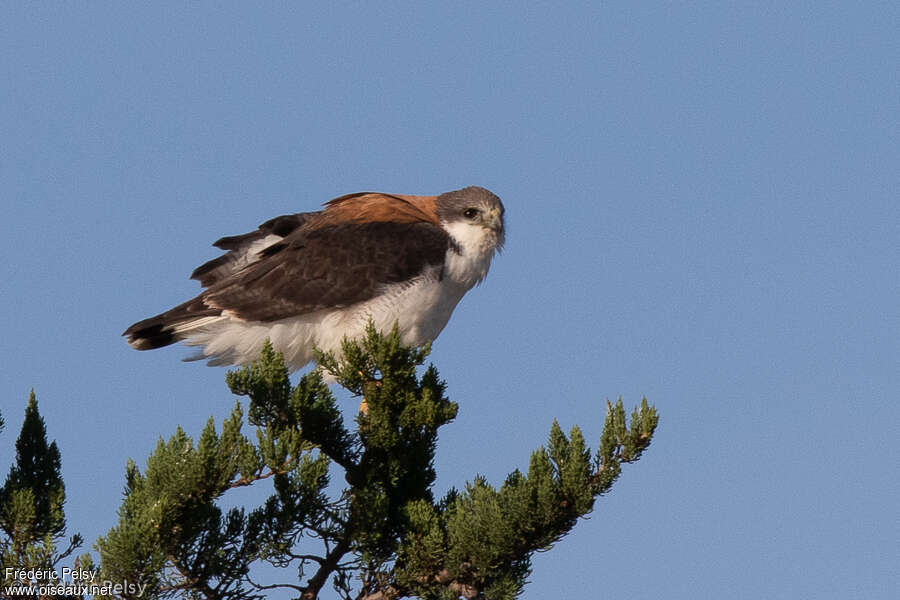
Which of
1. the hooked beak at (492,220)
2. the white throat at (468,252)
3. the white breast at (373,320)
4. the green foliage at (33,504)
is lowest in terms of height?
the green foliage at (33,504)

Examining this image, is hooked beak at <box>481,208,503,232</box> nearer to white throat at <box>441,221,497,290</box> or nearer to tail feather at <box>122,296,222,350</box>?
white throat at <box>441,221,497,290</box>

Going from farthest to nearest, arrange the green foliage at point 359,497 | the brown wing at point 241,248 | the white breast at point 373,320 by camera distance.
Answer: the brown wing at point 241,248 → the white breast at point 373,320 → the green foliage at point 359,497

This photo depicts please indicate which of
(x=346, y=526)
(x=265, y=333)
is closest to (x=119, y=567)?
(x=346, y=526)

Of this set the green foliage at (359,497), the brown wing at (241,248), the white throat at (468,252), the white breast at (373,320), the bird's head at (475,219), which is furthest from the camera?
the brown wing at (241,248)

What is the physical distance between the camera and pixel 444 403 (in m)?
7.24

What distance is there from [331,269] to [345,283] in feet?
0.56

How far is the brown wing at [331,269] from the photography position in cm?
902

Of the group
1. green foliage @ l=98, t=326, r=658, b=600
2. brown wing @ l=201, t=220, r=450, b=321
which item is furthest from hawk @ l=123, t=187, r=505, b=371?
green foliage @ l=98, t=326, r=658, b=600

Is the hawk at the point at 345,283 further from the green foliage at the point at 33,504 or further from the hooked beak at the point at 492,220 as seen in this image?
the green foliage at the point at 33,504

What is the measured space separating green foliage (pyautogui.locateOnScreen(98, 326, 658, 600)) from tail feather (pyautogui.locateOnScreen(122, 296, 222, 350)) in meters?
2.36

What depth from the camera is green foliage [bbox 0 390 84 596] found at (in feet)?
21.4

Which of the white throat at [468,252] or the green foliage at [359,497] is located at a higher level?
the white throat at [468,252]

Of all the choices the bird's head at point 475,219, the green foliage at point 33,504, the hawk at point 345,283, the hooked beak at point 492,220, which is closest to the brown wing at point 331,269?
the hawk at point 345,283

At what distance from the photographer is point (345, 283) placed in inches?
356
